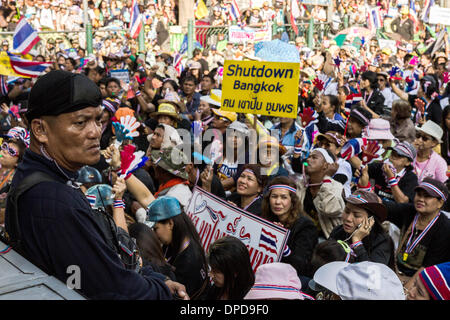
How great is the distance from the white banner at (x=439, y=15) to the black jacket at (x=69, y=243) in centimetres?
1966

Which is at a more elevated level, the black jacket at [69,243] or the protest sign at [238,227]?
the black jacket at [69,243]

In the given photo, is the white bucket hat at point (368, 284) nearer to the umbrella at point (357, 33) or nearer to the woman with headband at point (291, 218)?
the woman with headband at point (291, 218)

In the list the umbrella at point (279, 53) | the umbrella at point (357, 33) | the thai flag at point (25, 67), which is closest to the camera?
the thai flag at point (25, 67)

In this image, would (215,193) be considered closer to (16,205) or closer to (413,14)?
(16,205)

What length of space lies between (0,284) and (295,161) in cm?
484

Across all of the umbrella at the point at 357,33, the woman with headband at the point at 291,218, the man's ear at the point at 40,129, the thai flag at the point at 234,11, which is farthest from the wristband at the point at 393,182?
the umbrella at the point at 357,33

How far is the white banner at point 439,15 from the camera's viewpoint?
1883cm

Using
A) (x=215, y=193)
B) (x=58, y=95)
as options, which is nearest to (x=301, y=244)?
(x=215, y=193)

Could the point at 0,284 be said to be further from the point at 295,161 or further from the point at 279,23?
the point at 279,23

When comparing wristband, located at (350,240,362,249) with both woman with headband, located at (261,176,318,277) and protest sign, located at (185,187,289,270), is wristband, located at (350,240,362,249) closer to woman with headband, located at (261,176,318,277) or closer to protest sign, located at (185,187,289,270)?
woman with headband, located at (261,176,318,277)

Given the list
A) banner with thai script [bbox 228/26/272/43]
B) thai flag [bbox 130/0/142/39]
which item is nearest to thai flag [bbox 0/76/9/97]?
thai flag [bbox 130/0/142/39]

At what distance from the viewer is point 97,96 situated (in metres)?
1.89

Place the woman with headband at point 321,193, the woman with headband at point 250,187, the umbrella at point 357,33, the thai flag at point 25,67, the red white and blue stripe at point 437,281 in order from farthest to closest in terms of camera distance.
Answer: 1. the umbrella at point 357,33
2. the thai flag at point 25,67
3. the woman with headband at point 250,187
4. the woman with headband at point 321,193
5. the red white and blue stripe at point 437,281

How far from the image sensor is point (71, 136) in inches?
72.9
